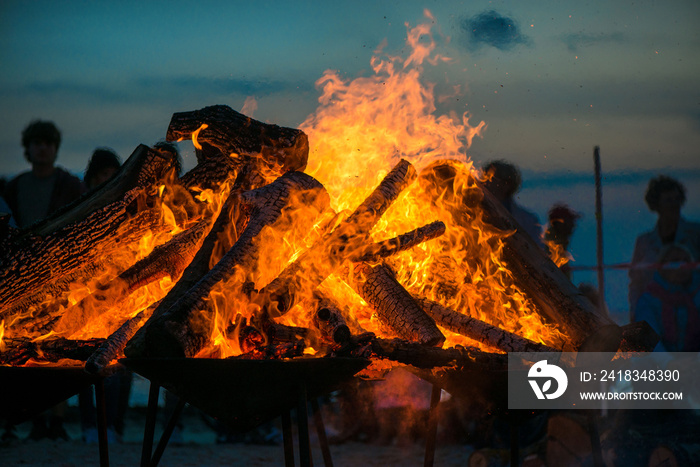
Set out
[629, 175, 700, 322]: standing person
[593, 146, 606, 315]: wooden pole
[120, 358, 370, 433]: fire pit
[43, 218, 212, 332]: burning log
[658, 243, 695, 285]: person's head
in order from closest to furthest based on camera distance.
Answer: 1. [120, 358, 370, 433]: fire pit
2. [43, 218, 212, 332]: burning log
3. [658, 243, 695, 285]: person's head
4. [629, 175, 700, 322]: standing person
5. [593, 146, 606, 315]: wooden pole

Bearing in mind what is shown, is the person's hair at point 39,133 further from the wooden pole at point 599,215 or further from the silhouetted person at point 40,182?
the wooden pole at point 599,215

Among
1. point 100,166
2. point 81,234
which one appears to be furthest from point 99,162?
point 81,234

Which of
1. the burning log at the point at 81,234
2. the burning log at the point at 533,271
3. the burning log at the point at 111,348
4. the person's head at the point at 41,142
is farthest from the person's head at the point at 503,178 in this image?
the person's head at the point at 41,142

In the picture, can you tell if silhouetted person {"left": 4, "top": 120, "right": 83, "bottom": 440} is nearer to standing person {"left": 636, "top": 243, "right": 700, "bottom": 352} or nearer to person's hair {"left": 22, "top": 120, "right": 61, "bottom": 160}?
person's hair {"left": 22, "top": 120, "right": 61, "bottom": 160}

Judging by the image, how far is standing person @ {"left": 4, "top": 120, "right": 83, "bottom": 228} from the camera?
4.59 m

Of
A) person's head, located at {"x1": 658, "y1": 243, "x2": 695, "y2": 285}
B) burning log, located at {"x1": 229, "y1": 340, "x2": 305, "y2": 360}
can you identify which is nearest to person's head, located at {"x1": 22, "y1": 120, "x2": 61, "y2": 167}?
burning log, located at {"x1": 229, "y1": 340, "x2": 305, "y2": 360}

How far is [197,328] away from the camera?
2404 mm

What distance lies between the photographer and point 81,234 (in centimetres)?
319

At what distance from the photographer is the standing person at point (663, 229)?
471cm

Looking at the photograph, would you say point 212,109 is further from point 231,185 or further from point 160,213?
point 160,213

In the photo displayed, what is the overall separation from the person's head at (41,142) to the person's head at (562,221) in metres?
4.43

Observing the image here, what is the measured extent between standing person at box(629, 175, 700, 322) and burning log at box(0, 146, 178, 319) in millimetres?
3871

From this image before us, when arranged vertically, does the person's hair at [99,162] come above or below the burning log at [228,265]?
above

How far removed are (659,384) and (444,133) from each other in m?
2.54
